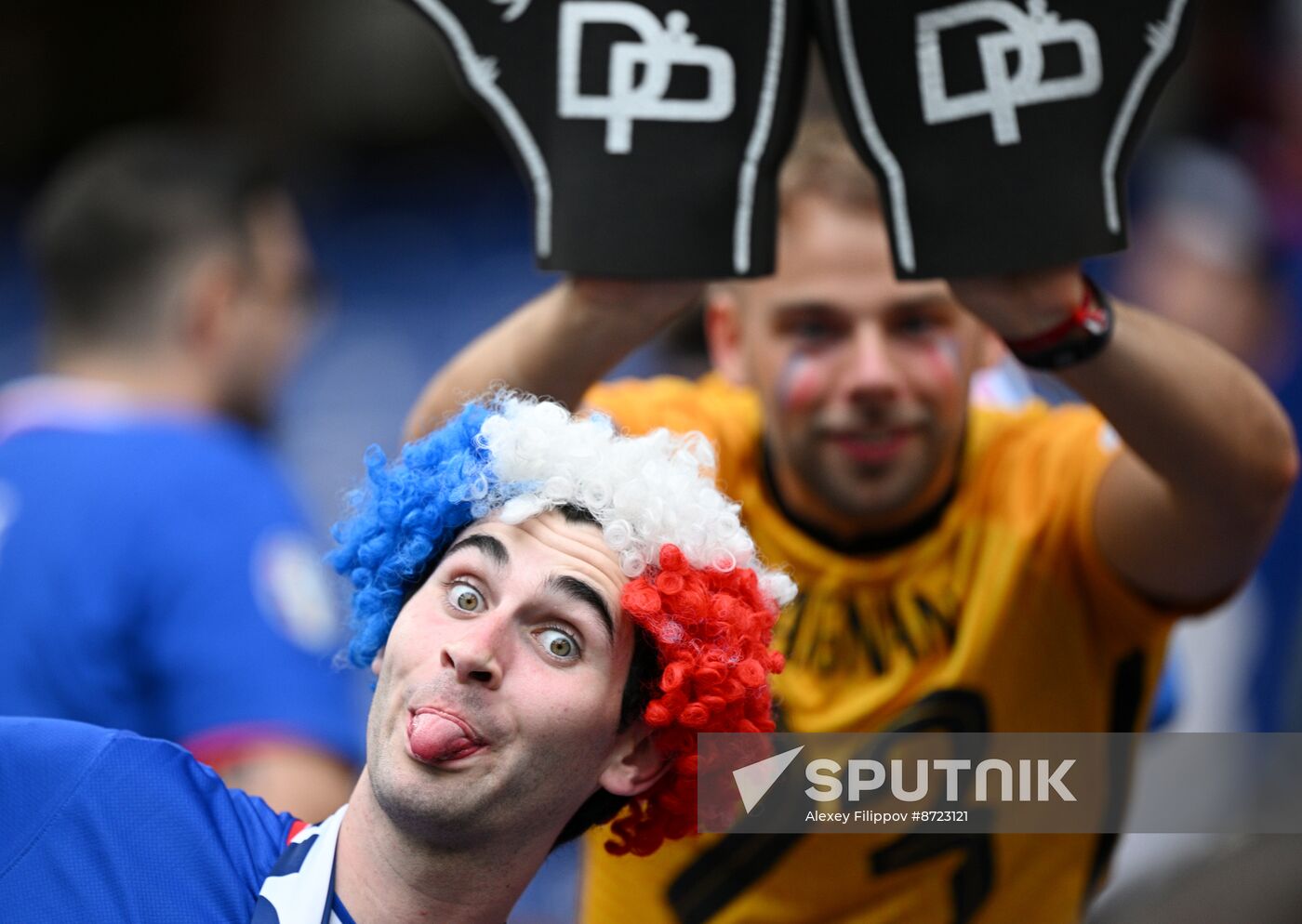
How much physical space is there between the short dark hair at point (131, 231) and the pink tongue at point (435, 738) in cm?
230

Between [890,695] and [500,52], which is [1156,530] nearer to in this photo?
[890,695]

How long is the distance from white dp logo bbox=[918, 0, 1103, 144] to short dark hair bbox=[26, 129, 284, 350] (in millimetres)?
2321

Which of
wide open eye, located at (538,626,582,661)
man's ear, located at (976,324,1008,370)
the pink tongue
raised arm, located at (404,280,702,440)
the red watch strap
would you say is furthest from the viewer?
man's ear, located at (976,324,1008,370)

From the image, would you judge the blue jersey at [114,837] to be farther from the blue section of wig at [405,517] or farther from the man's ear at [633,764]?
the man's ear at [633,764]

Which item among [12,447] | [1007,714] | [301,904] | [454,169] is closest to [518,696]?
[301,904]

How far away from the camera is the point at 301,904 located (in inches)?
81.5

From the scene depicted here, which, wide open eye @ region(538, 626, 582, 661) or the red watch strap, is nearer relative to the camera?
wide open eye @ region(538, 626, 582, 661)

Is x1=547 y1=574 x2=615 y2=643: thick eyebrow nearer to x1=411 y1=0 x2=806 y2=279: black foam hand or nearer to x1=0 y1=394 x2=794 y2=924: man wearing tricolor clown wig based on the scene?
x1=0 y1=394 x2=794 y2=924: man wearing tricolor clown wig

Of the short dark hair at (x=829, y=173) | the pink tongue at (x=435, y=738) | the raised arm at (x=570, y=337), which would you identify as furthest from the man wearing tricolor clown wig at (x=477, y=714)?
the short dark hair at (x=829, y=173)

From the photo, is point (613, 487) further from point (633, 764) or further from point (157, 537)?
point (157, 537)

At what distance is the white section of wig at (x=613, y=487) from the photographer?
2.19 metres

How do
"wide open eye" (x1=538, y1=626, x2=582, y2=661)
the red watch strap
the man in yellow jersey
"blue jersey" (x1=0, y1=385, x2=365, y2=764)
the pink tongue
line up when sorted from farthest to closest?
"blue jersey" (x1=0, y1=385, x2=365, y2=764) < the man in yellow jersey < the red watch strap < "wide open eye" (x1=538, y1=626, x2=582, y2=661) < the pink tongue

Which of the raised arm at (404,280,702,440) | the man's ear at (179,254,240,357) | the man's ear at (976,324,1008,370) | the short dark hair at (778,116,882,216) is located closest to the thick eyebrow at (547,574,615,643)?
the raised arm at (404,280,702,440)

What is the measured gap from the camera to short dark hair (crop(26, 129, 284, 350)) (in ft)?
13.2
